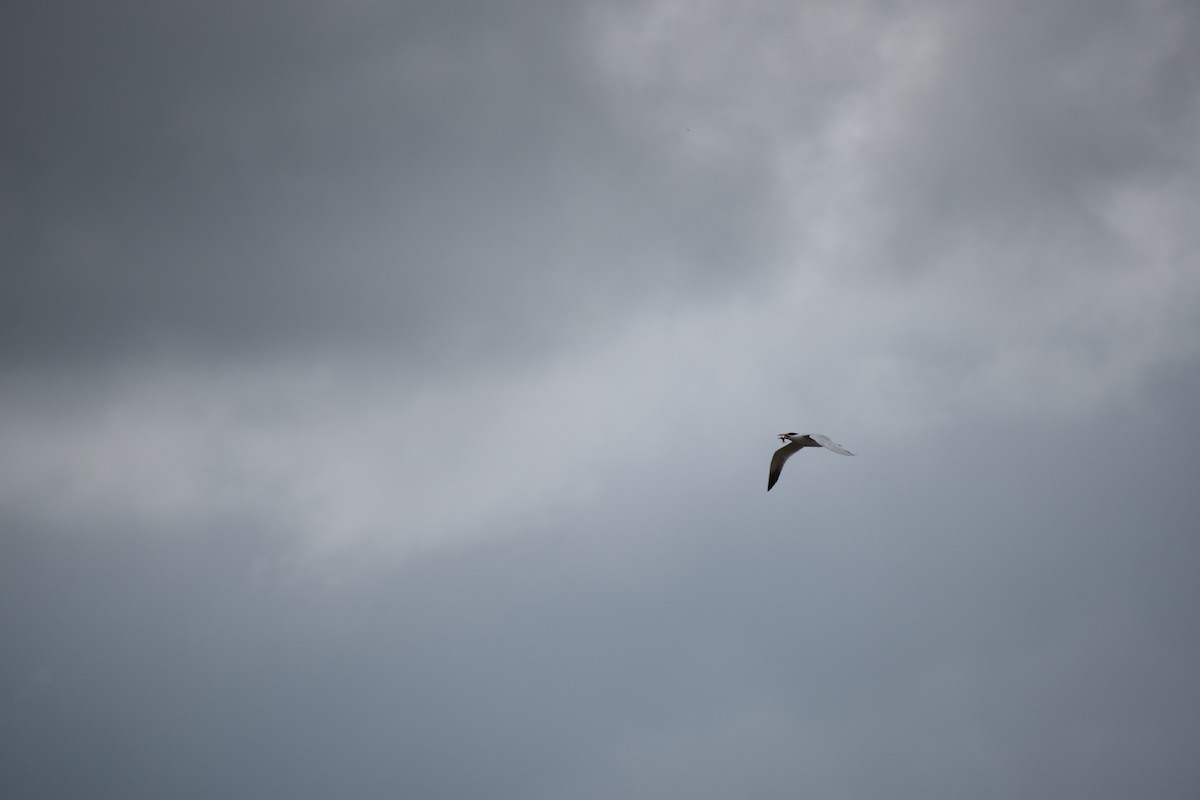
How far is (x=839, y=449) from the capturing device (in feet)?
159

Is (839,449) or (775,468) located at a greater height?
(775,468)

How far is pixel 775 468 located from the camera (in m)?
59.3

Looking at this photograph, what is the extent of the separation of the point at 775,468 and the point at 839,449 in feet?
36.8

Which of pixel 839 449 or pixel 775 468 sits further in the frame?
pixel 775 468
